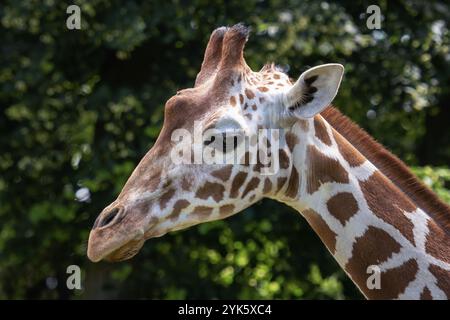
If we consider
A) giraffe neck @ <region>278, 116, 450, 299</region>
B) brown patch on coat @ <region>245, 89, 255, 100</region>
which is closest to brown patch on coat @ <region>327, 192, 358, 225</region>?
giraffe neck @ <region>278, 116, 450, 299</region>

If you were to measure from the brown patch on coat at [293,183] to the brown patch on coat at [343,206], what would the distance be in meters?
0.15

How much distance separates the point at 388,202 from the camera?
11.8ft

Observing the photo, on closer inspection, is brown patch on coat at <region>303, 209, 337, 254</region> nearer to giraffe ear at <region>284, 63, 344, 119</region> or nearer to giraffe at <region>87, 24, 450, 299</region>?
giraffe at <region>87, 24, 450, 299</region>

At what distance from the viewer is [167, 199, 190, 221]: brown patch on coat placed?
349 centimetres

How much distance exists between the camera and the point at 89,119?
8664mm

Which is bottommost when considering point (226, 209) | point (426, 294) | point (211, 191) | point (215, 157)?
point (426, 294)

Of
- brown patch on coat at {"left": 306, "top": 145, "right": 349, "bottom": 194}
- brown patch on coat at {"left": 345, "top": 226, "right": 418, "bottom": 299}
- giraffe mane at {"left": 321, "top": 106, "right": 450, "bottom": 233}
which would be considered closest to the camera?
brown patch on coat at {"left": 345, "top": 226, "right": 418, "bottom": 299}

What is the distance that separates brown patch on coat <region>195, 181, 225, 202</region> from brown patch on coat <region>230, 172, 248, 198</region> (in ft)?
0.14

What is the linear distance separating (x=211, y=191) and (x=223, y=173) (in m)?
0.09

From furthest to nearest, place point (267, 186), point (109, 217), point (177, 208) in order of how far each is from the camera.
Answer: point (267, 186) < point (177, 208) < point (109, 217)

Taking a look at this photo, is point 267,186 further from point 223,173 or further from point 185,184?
point 185,184

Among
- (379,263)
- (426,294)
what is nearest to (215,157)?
(379,263)

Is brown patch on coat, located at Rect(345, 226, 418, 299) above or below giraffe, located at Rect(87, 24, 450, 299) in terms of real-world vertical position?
below
